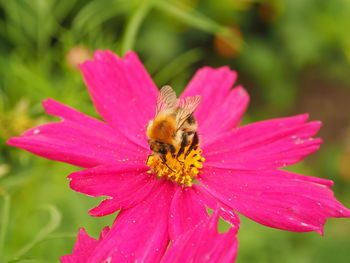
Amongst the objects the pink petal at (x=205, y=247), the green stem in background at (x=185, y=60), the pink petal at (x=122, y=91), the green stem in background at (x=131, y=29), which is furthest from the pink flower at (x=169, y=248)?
the green stem in background at (x=185, y=60)

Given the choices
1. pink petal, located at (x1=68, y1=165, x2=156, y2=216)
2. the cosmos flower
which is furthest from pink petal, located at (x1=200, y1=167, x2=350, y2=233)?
pink petal, located at (x1=68, y1=165, x2=156, y2=216)

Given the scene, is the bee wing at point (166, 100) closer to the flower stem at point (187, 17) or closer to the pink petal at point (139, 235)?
the pink petal at point (139, 235)

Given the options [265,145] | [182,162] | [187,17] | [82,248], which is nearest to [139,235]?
[82,248]

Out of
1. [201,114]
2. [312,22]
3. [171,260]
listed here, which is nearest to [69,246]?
[201,114]

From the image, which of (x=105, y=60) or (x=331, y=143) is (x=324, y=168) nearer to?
(x=331, y=143)

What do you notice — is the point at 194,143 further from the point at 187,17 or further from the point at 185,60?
the point at 185,60

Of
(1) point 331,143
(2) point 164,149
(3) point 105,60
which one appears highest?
(1) point 331,143
